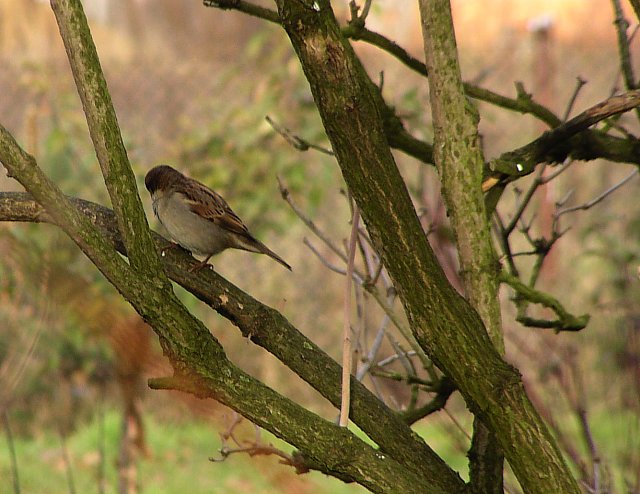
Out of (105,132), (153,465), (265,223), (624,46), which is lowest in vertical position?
(105,132)

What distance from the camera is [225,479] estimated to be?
6215mm

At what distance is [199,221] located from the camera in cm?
391

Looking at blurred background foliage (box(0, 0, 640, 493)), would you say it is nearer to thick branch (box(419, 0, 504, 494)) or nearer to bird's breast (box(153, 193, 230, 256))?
bird's breast (box(153, 193, 230, 256))

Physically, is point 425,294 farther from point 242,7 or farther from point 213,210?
point 213,210

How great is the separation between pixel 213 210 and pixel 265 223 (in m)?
3.14

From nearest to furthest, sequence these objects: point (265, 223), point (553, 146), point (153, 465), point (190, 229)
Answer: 1. point (553, 146)
2. point (190, 229)
3. point (153, 465)
4. point (265, 223)

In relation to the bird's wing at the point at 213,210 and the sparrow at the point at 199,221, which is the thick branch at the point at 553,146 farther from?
the bird's wing at the point at 213,210

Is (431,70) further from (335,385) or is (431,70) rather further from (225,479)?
(225,479)

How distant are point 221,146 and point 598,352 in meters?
3.53

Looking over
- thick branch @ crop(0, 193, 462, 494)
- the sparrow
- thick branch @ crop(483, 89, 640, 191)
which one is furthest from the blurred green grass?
thick branch @ crop(483, 89, 640, 191)

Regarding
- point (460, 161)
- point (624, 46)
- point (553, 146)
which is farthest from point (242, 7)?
point (624, 46)

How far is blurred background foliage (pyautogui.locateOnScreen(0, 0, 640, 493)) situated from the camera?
554cm

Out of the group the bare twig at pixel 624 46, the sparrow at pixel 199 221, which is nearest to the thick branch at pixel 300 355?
the bare twig at pixel 624 46

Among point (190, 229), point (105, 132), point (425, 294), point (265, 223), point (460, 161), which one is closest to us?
point (105, 132)
